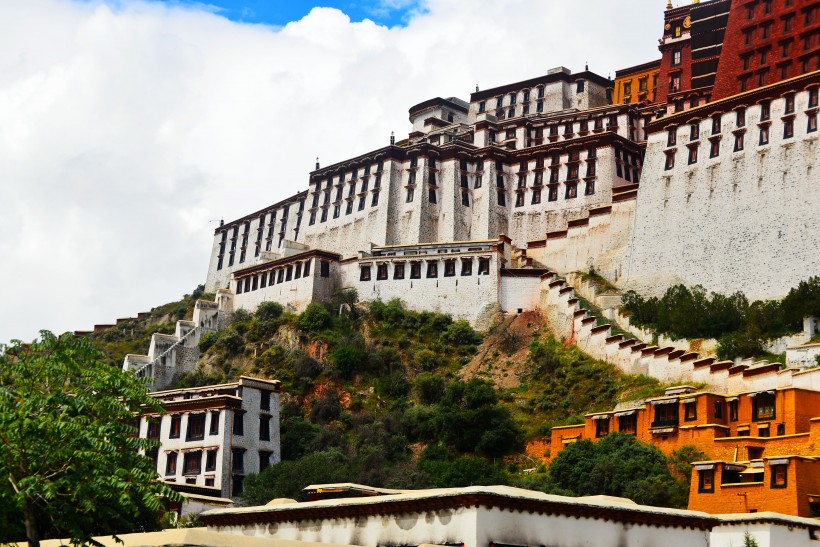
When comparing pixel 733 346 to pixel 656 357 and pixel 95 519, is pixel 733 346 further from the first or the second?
pixel 95 519

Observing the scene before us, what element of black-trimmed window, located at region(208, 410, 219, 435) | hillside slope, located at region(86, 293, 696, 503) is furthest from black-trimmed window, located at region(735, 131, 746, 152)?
black-trimmed window, located at region(208, 410, 219, 435)

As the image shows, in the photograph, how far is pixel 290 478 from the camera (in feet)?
179

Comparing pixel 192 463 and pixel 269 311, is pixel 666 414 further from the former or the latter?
pixel 269 311

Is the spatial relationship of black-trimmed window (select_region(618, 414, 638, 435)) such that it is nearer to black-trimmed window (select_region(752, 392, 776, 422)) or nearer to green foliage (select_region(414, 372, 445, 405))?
black-trimmed window (select_region(752, 392, 776, 422))

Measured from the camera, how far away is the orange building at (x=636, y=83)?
92500mm

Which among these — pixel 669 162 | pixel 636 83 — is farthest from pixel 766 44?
pixel 636 83

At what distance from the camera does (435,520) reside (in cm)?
2558

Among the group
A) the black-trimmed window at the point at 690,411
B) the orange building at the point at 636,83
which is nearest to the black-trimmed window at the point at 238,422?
the black-trimmed window at the point at 690,411

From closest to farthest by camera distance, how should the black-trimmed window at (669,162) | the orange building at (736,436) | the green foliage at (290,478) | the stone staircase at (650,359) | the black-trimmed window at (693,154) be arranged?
the orange building at (736,436) < the stone staircase at (650,359) < the green foliage at (290,478) < the black-trimmed window at (693,154) < the black-trimmed window at (669,162)

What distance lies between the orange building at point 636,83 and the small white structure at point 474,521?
217ft

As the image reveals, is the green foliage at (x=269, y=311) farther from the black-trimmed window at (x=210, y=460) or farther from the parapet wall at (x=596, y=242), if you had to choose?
the black-trimmed window at (x=210, y=460)

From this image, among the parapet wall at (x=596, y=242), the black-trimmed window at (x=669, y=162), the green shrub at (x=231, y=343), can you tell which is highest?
the black-trimmed window at (x=669, y=162)

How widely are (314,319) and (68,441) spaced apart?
55719mm

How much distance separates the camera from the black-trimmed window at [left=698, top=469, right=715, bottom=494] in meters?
44.4
